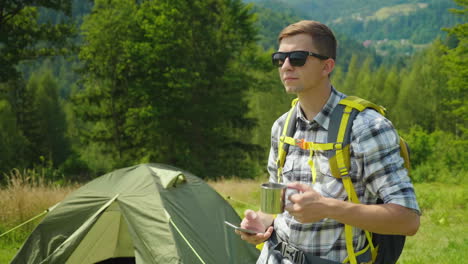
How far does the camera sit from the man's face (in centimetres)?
175

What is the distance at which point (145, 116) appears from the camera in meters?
23.0

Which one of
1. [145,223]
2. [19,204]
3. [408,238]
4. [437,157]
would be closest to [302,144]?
[145,223]

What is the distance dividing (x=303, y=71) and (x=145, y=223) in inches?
129

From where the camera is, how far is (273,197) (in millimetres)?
1567

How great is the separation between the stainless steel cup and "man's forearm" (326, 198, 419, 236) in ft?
0.59

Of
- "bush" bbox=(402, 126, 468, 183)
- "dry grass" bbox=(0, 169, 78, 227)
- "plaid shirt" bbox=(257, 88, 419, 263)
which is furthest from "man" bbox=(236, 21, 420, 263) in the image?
"bush" bbox=(402, 126, 468, 183)

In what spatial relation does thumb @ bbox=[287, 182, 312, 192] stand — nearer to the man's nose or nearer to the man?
the man

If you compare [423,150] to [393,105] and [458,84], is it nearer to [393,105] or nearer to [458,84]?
[458,84]

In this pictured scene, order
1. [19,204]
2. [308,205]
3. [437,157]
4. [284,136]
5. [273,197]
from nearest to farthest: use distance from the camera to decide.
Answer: [308,205], [273,197], [284,136], [19,204], [437,157]

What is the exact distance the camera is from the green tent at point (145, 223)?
4449 mm

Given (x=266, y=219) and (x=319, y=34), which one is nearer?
(x=319, y=34)

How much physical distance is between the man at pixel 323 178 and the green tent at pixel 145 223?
105 inches

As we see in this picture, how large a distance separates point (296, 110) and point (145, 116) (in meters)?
21.7

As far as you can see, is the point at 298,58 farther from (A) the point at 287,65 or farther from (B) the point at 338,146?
(B) the point at 338,146
